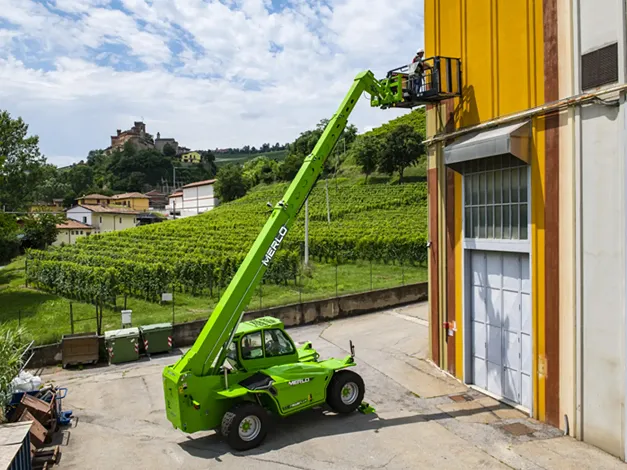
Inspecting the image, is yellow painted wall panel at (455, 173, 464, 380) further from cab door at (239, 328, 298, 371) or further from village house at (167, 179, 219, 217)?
village house at (167, 179, 219, 217)

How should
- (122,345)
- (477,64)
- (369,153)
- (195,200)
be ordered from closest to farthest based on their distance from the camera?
(477,64), (122,345), (369,153), (195,200)

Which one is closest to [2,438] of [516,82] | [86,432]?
[86,432]

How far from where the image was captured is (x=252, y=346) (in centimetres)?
1091

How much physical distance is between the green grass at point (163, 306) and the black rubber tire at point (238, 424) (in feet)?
33.5

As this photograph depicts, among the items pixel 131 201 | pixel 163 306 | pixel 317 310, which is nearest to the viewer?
pixel 317 310

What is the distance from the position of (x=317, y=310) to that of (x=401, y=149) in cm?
4921

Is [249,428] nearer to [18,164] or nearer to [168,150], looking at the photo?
[18,164]

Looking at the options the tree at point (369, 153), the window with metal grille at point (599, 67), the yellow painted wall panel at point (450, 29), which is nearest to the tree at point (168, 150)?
the tree at point (369, 153)

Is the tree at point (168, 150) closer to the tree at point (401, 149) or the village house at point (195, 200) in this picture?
the village house at point (195, 200)

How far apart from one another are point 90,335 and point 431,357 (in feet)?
35.2

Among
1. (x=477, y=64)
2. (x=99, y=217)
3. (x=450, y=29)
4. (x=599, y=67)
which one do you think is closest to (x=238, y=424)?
(x=599, y=67)

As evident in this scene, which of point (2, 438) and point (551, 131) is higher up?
point (551, 131)

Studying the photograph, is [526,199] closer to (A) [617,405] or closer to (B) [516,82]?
(B) [516,82]

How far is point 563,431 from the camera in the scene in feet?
33.9
